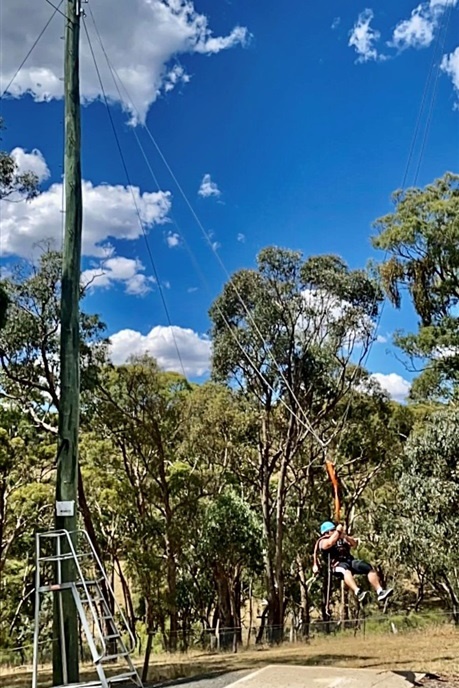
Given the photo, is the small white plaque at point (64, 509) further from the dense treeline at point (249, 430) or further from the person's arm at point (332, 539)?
the dense treeline at point (249, 430)

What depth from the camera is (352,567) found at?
596 centimetres

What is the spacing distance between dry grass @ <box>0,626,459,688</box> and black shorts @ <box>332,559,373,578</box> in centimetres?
198

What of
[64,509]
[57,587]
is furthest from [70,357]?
[57,587]

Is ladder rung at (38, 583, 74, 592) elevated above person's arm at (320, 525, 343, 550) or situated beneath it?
situated beneath

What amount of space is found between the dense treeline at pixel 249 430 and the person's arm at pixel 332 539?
5854 millimetres

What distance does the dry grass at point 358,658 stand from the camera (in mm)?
8086

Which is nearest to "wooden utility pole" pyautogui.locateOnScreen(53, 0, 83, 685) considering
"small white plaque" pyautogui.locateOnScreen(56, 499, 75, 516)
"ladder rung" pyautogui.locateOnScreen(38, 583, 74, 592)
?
"small white plaque" pyautogui.locateOnScreen(56, 499, 75, 516)

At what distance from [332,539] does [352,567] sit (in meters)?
0.31

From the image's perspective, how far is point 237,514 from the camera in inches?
663

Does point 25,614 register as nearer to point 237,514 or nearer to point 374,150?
point 237,514

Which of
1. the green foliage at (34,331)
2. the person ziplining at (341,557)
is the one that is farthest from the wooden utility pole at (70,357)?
the green foliage at (34,331)

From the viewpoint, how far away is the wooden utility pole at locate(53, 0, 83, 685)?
5.33m

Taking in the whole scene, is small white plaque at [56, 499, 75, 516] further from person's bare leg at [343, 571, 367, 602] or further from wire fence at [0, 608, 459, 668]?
wire fence at [0, 608, 459, 668]

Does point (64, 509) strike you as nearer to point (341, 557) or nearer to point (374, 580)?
point (341, 557)
